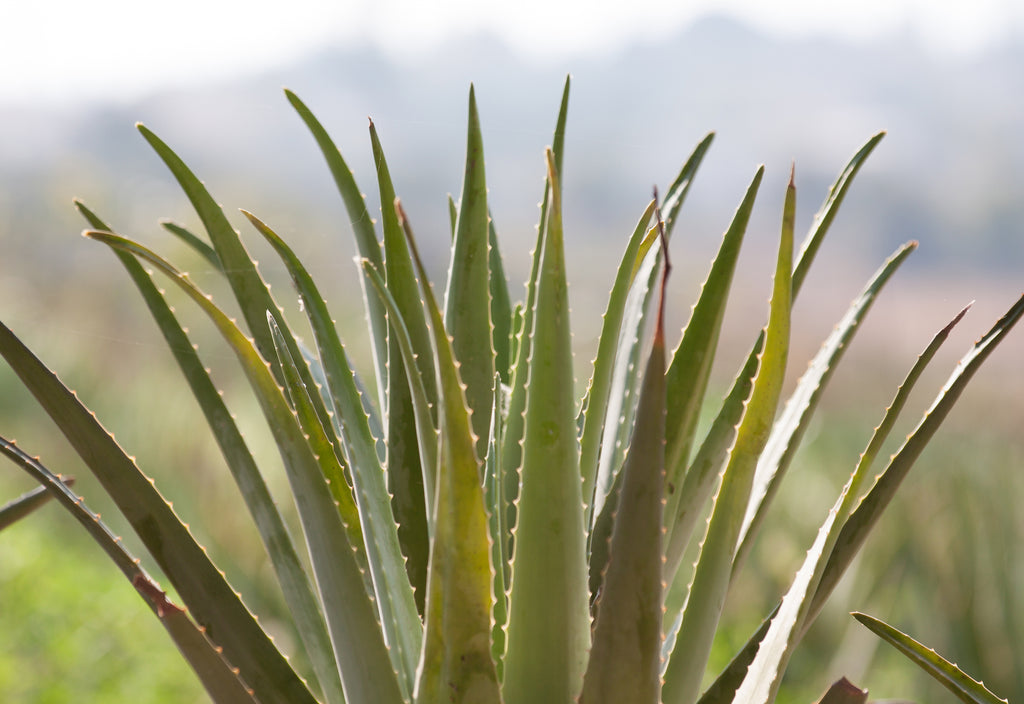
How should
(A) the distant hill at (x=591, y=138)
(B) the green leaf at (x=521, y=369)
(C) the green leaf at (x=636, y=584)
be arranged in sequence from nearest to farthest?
(C) the green leaf at (x=636, y=584), (B) the green leaf at (x=521, y=369), (A) the distant hill at (x=591, y=138)

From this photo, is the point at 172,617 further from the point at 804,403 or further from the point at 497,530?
the point at 804,403

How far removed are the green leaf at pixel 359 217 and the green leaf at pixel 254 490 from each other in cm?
8

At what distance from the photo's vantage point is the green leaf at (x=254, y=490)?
37 cm

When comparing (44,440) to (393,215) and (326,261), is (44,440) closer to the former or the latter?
(326,261)

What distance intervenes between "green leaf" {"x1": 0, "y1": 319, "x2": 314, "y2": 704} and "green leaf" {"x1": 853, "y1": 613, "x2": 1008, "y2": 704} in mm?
251

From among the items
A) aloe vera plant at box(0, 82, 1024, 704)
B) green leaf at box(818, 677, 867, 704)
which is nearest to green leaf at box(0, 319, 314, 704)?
aloe vera plant at box(0, 82, 1024, 704)

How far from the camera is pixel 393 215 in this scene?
0.39m

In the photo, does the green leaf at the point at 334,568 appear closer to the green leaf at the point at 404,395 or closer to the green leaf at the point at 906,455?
the green leaf at the point at 404,395

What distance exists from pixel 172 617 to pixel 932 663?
0.31m

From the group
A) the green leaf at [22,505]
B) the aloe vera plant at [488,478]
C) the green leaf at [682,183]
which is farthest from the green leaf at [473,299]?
the green leaf at [22,505]

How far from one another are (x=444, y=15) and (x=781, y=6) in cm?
54

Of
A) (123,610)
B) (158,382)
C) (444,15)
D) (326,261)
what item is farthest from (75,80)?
(123,610)

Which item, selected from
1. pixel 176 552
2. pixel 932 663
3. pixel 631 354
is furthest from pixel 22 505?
pixel 932 663

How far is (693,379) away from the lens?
13.8 inches
